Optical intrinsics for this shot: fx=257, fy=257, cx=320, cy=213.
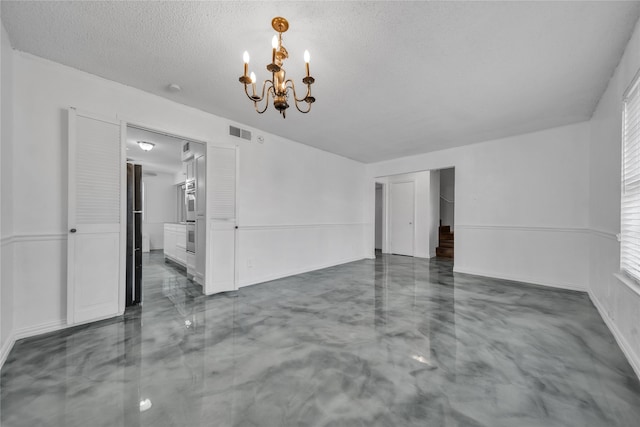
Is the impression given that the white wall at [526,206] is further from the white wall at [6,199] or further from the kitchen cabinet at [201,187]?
the white wall at [6,199]

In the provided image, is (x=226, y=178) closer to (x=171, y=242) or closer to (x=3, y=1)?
(x=3, y=1)

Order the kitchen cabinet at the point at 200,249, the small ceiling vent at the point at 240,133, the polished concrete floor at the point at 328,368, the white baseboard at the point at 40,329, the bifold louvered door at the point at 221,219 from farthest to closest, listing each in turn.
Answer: the small ceiling vent at the point at 240,133 < the kitchen cabinet at the point at 200,249 < the bifold louvered door at the point at 221,219 < the white baseboard at the point at 40,329 < the polished concrete floor at the point at 328,368

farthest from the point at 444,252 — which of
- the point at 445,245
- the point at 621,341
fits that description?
the point at 621,341

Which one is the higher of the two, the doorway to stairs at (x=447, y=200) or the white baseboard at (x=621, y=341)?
the doorway to stairs at (x=447, y=200)

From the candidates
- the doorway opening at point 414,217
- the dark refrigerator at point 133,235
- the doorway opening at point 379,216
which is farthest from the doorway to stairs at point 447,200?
the dark refrigerator at point 133,235

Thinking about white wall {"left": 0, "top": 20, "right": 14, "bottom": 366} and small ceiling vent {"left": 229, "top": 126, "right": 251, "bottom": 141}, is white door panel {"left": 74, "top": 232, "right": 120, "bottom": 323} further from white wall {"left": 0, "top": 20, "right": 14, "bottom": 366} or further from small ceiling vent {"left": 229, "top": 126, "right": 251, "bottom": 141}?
small ceiling vent {"left": 229, "top": 126, "right": 251, "bottom": 141}

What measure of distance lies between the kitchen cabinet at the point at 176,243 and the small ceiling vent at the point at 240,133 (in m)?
2.38

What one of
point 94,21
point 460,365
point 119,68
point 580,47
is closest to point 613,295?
point 460,365

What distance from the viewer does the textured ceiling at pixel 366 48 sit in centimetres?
183

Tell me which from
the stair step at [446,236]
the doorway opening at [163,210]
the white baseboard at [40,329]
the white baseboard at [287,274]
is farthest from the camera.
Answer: the stair step at [446,236]

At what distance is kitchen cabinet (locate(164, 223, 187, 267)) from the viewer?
530 centimetres

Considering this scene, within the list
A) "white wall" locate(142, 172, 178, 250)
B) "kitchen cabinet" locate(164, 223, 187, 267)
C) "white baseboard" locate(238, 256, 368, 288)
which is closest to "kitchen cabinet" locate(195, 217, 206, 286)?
"white baseboard" locate(238, 256, 368, 288)

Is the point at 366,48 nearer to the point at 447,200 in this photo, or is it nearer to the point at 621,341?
the point at 621,341

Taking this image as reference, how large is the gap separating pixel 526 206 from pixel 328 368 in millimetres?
4520
